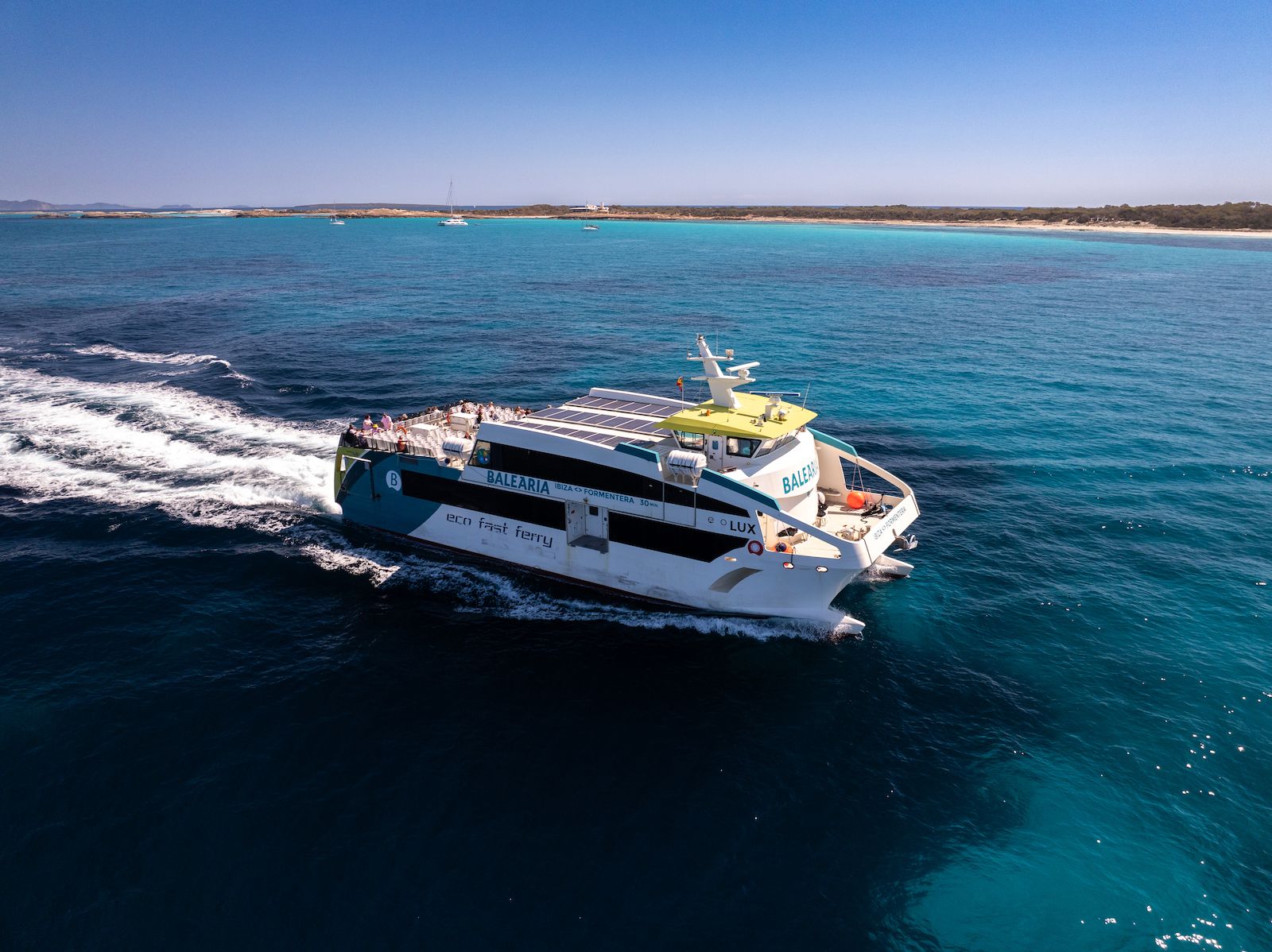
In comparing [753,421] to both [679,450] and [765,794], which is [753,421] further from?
[765,794]

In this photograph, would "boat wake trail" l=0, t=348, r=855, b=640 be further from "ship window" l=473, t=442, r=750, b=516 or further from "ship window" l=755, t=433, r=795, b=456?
"ship window" l=755, t=433, r=795, b=456

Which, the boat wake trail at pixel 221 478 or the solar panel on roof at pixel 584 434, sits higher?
the solar panel on roof at pixel 584 434

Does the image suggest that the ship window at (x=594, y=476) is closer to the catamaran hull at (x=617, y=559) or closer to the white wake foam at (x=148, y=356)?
the catamaran hull at (x=617, y=559)

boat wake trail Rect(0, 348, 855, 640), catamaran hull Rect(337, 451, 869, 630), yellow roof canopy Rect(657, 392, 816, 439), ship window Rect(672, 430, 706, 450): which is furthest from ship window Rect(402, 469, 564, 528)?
yellow roof canopy Rect(657, 392, 816, 439)

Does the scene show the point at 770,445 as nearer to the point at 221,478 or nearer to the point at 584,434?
the point at 584,434

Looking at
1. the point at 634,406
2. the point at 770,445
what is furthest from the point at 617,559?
the point at 634,406

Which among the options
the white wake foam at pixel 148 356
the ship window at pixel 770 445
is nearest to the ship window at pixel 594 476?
the ship window at pixel 770 445

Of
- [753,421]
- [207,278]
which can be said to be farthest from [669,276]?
[753,421]
